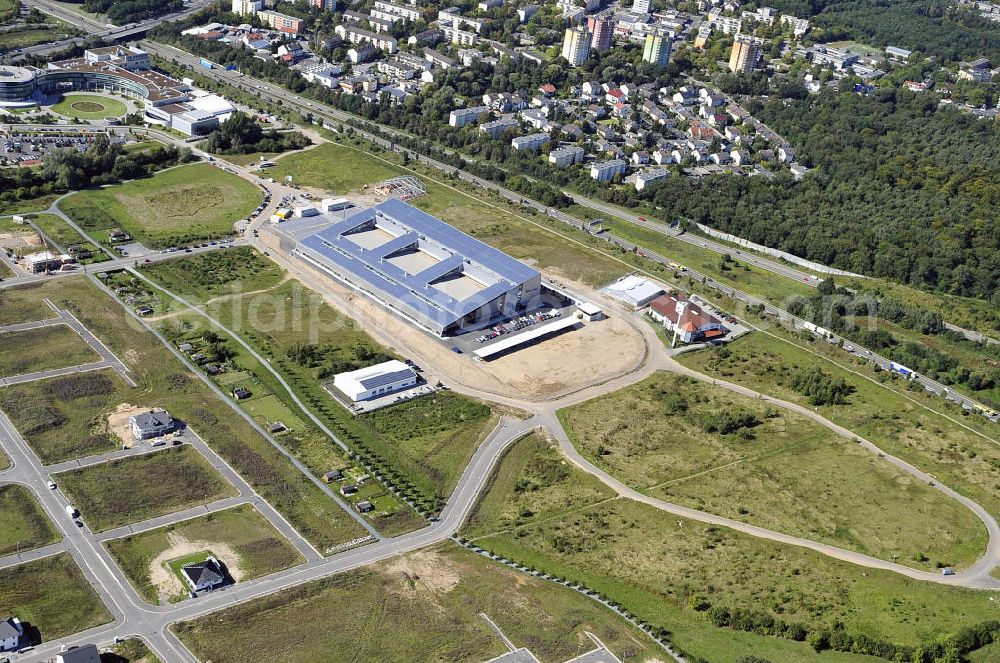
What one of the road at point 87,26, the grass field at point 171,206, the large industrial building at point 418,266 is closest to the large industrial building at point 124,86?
the road at point 87,26

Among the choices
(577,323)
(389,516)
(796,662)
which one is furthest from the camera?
(577,323)

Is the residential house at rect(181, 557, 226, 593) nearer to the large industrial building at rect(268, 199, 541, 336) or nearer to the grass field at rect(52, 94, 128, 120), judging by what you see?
the large industrial building at rect(268, 199, 541, 336)

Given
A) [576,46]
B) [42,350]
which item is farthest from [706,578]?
[576,46]

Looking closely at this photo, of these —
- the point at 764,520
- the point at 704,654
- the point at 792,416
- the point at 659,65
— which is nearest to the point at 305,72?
the point at 659,65

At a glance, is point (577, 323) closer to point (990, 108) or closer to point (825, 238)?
point (825, 238)

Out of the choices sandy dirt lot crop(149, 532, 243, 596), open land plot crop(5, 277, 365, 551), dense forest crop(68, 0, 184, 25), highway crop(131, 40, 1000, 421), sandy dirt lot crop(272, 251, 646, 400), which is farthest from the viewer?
dense forest crop(68, 0, 184, 25)

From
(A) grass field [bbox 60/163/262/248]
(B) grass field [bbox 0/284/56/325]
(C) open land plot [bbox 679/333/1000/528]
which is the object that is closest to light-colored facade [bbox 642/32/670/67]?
(A) grass field [bbox 60/163/262/248]
